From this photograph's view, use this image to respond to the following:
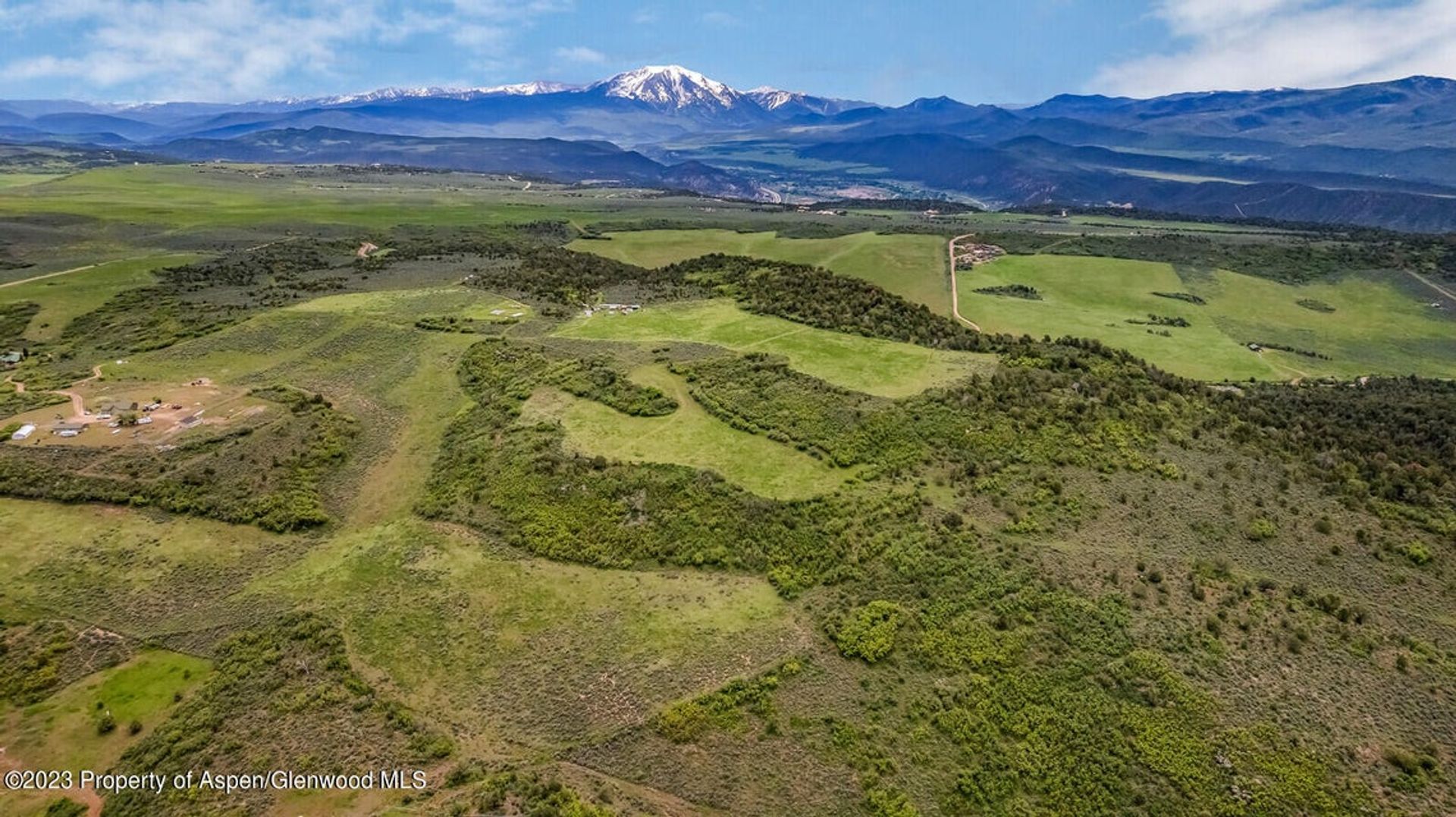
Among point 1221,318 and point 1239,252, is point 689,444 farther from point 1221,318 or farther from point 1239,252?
point 1239,252

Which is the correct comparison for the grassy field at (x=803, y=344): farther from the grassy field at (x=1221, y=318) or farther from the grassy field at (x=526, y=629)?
the grassy field at (x=1221, y=318)

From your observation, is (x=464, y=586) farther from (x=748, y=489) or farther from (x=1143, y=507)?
(x=1143, y=507)

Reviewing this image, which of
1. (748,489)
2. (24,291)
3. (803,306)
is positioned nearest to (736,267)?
(803,306)

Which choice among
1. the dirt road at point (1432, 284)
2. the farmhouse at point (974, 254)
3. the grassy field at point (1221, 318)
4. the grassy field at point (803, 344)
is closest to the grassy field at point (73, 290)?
the grassy field at point (803, 344)

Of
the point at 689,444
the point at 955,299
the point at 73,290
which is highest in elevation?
the point at 955,299

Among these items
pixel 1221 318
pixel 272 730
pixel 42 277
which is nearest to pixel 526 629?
pixel 272 730
